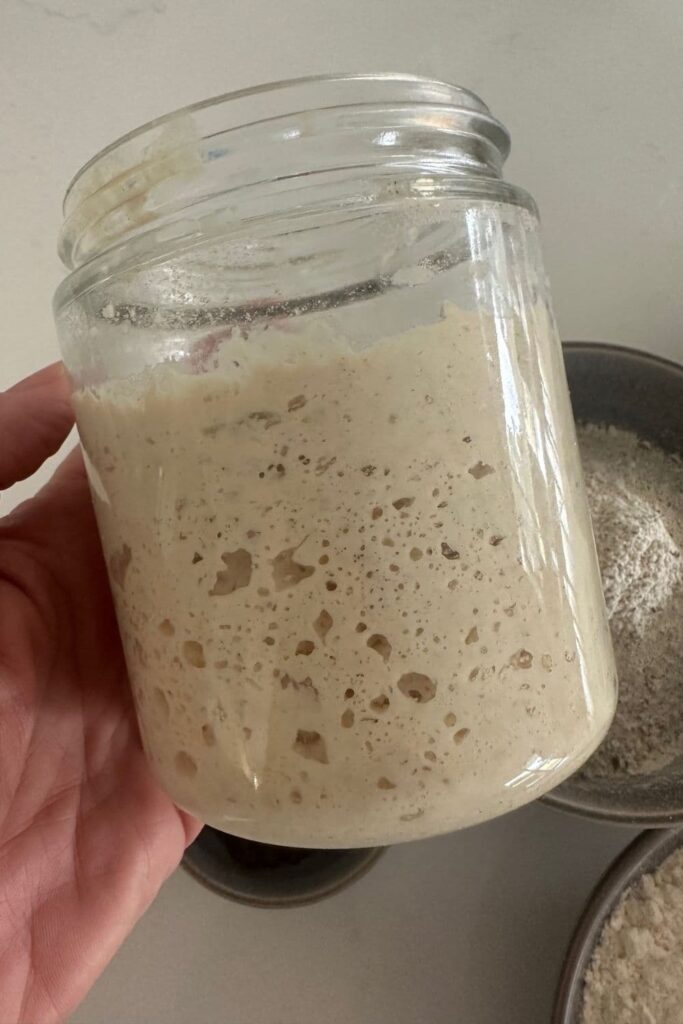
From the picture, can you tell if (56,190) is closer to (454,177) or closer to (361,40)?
(361,40)

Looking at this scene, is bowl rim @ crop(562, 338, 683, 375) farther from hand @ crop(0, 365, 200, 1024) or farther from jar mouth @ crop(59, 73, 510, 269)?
hand @ crop(0, 365, 200, 1024)

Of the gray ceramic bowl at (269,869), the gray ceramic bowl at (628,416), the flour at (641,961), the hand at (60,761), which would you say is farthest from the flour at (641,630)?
the hand at (60,761)

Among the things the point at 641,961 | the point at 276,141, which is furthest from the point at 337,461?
the point at 641,961

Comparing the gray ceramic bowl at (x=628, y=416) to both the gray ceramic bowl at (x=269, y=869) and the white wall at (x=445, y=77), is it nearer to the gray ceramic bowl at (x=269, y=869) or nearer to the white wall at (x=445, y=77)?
the white wall at (x=445, y=77)

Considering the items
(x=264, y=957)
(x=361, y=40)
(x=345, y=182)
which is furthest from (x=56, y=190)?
(x=264, y=957)

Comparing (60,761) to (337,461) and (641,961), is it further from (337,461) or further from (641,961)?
(641,961)

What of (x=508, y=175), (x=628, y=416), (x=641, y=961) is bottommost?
(x=641, y=961)
